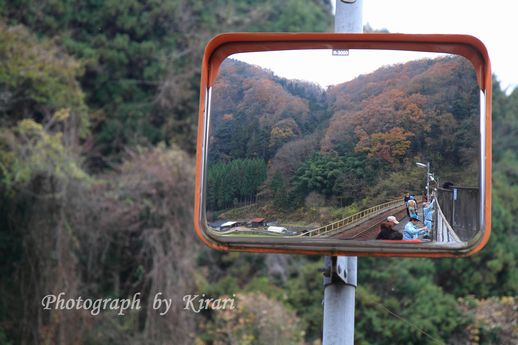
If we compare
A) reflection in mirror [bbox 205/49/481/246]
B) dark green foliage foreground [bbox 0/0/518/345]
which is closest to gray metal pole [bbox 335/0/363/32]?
reflection in mirror [bbox 205/49/481/246]

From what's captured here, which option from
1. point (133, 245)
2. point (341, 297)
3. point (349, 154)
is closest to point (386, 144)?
point (349, 154)

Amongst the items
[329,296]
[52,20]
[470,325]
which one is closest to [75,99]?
[52,20]

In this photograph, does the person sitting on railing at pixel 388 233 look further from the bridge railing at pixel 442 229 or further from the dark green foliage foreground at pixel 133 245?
the dark green foliage foreground at pixel 133 245

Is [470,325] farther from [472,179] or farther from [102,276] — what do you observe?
[472,179]

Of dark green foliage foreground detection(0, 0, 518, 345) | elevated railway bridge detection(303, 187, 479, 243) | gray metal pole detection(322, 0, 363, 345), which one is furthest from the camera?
dark green foliage foreground detection(0, 0, 518, 345)

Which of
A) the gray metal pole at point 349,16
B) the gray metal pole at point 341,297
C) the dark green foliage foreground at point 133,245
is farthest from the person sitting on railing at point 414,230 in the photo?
the dark green foliage foreground at point 133,245

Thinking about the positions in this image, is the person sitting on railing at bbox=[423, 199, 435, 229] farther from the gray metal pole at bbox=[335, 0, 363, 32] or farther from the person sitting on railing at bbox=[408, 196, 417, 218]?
the gray metal pole at bbox=[335, 0, 363, 32]

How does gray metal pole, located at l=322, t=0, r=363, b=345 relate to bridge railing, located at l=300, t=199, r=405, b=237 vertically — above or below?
below
